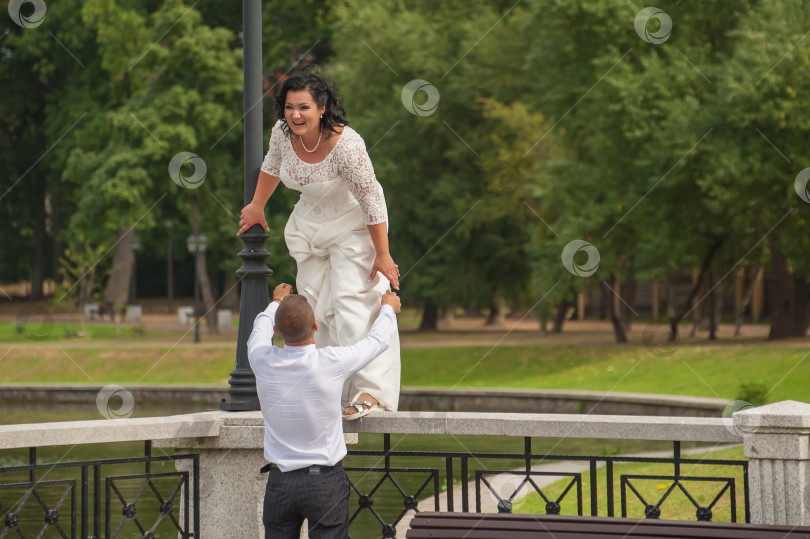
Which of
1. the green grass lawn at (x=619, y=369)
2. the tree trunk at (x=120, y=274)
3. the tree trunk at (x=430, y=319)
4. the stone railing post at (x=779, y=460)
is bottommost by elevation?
the stone railing post at (x=779, y=460)

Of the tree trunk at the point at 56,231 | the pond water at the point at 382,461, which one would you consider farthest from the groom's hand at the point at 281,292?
the tree trunk at the point at 56,231

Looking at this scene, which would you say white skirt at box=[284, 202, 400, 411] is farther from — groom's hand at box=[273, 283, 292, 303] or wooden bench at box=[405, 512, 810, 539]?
wooden bench at box=[405, 512, 810, 539]

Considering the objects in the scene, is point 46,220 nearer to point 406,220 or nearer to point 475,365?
point 406,220

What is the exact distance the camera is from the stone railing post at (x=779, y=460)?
15.9 feet

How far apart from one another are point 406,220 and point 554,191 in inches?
299

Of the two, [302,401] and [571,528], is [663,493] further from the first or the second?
[302,401]

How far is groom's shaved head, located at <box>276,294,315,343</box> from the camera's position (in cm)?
454

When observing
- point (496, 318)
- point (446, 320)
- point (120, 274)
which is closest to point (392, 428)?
point (446, 320)

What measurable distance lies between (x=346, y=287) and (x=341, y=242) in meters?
0.23

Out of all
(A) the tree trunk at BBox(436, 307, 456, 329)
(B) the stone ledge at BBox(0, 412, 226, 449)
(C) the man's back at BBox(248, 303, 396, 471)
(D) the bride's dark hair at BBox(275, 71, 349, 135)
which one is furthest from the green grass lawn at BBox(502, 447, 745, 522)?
Result: (A) the tree trunk at BBox(436, 307, 456, 329)

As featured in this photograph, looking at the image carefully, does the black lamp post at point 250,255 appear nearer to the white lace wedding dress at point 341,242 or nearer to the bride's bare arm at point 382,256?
the white lace wedding dress at point 341,242

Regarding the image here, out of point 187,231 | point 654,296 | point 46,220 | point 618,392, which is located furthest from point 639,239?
point 46,220

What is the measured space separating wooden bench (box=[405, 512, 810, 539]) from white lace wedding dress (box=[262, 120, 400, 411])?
1214 mm

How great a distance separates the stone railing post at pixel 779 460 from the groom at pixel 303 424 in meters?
1.75
